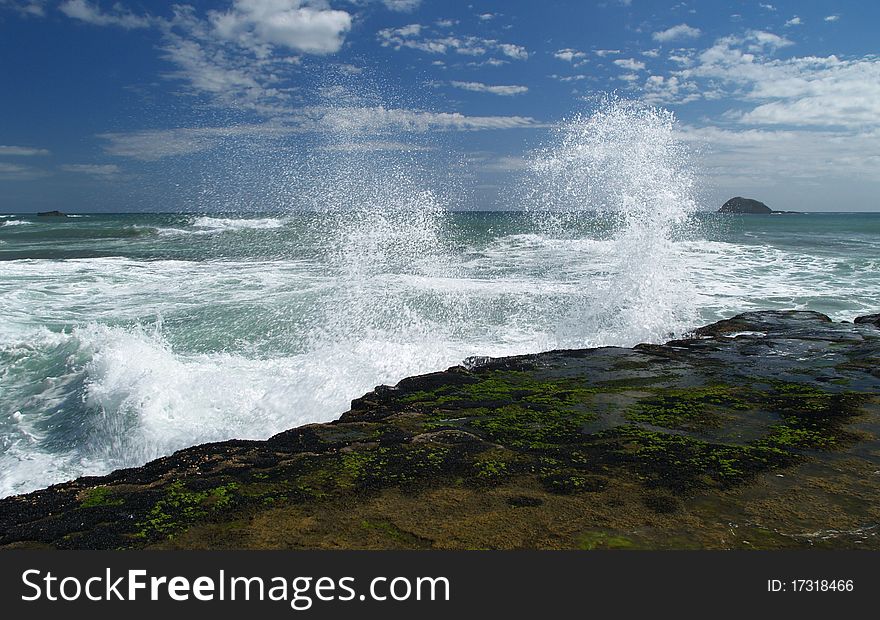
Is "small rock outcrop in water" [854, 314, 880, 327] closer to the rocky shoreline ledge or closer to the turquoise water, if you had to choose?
the turquoise water

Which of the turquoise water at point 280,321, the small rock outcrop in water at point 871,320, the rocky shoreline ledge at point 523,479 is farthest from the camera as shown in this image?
the small rock outcrop in water at point 871,320

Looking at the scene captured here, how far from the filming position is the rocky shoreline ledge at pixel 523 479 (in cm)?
309

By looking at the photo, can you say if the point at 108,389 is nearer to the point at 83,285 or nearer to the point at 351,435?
the point at 351,435

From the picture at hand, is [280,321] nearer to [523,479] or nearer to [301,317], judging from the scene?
[301,317]

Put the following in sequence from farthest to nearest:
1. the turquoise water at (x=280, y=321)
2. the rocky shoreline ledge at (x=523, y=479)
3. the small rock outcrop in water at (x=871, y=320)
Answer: the small rock outcrop in water at (x=871, y=320) → the turquoise water at (x=280, y=321) → the rocky shoreline ledge at (x=523, y=479)

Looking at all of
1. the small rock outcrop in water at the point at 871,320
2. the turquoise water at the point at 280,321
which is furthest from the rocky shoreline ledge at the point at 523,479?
the small rock outcrop in water at the point at 871,320

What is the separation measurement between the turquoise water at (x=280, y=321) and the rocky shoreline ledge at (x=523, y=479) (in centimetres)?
206

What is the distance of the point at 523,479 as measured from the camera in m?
3.78

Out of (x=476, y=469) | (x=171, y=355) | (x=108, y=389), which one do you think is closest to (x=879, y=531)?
(x=476, y=469)

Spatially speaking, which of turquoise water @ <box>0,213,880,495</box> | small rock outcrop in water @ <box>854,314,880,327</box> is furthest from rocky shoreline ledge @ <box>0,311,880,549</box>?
small rock outcrop in water @ <box>854,314,880,327</box>

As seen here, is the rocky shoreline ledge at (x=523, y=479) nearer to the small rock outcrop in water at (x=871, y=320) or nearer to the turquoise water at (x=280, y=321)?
the turquoise water at (x=280, y=321)

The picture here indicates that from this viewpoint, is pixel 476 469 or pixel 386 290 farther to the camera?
pixel 386 290

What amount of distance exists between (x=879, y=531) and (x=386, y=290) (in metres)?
12.1

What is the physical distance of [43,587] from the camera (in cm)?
267
